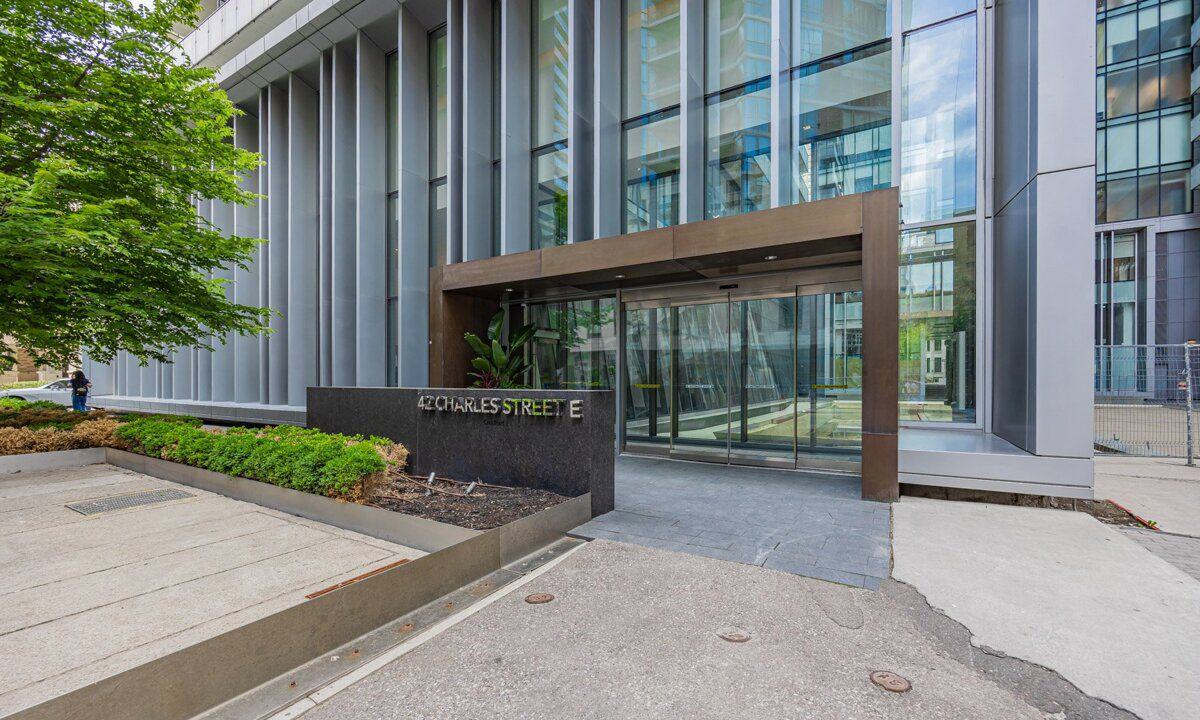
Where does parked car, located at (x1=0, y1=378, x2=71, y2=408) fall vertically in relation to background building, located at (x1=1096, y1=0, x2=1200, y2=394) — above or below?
below

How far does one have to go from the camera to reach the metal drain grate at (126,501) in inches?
249

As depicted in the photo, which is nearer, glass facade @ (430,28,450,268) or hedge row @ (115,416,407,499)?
hedge row @ (115,416,407,499)

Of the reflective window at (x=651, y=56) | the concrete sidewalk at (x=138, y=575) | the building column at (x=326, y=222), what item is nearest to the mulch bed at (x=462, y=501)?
the concrete sidewalk at (x=138, y=575)

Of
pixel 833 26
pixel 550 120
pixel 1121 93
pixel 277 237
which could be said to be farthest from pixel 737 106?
pixel 1121 93

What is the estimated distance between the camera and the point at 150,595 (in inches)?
148

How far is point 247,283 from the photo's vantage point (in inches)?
739

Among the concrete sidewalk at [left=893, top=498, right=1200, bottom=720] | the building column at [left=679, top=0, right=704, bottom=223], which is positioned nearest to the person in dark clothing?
the building column at [left=679, top=0, right=704, bottom=223]

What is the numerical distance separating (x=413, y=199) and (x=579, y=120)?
18.9 feet

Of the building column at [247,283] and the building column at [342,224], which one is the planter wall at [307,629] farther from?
the building column at [247,283]

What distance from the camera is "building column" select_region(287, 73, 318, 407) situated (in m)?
16.6

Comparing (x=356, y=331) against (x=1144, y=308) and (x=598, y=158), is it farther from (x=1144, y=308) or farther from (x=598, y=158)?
(x=1144, y=308)

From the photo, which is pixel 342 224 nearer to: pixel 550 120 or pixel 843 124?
pixel 550 120

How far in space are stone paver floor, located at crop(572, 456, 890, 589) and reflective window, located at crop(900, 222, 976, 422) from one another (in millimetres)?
2869

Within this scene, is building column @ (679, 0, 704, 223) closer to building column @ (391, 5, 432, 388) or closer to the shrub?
building column @ (391, 5, 432, 388)
